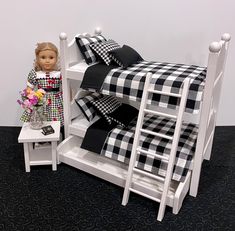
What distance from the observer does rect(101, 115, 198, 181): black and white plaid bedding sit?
7.65 feet

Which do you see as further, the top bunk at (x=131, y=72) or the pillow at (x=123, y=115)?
the pillow at (x=123, y=115)

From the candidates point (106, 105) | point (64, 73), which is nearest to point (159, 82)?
point (106, 105)

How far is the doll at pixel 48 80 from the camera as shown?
119 inches

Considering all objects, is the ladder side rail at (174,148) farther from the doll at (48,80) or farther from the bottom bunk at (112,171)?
the doll at (48,80)

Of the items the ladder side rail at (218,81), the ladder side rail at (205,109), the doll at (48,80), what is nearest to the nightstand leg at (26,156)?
the doll at (48,80)

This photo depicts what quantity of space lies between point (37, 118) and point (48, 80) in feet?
1.50

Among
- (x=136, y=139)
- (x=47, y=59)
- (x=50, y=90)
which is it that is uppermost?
(x=47, y=59)

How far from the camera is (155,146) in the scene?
239 centimetres

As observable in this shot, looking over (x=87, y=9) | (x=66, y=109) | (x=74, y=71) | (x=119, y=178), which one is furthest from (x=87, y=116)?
(x=87, y=9)

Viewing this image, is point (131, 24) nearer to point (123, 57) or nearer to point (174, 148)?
point (123, 57)

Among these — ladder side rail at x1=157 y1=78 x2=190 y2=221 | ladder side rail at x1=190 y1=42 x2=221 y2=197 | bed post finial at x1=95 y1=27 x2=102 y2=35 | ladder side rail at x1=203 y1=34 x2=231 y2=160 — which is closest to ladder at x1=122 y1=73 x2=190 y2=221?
ladder side rail at x1=157 y1=78 x2=190 y2=221

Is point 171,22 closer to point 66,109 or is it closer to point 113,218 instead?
point 66,109

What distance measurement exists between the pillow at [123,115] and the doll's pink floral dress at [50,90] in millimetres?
619

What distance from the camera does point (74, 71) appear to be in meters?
2.72
